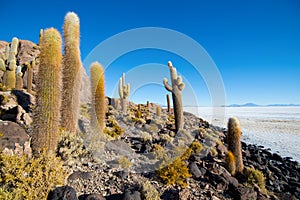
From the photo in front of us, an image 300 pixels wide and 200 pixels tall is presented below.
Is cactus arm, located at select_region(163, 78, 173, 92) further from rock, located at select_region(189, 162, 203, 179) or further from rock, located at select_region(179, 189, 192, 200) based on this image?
rock, located at select_region(179, 189, 192, 200)

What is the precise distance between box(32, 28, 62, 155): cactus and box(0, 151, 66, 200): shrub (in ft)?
3.07

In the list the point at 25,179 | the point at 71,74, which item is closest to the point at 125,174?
the point at 25,179

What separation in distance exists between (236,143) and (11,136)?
709cm

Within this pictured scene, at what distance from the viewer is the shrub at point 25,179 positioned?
10.8 feet

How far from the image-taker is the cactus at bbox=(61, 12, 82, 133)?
6.70 m

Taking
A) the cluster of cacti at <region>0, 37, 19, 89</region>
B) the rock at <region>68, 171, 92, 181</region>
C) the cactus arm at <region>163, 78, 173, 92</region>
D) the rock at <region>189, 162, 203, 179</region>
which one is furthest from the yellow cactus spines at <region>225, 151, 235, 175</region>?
the cluster of cacti at <region>0, 37, 19, 89</region>

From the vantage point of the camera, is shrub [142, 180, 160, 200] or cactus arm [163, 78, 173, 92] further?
cactus arm [163, 78, 173, 92]

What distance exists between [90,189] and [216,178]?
10.6 feet

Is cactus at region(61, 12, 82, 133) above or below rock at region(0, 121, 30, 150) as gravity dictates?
above

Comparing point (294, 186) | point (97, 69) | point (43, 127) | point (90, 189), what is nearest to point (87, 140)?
point (43, 127)

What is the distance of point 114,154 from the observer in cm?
656

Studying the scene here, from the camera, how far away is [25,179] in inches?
135

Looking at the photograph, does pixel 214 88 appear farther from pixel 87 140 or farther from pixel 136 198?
pixel 136 198

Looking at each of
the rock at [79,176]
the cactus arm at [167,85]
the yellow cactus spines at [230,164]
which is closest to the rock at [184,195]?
the rock at [79,176]
